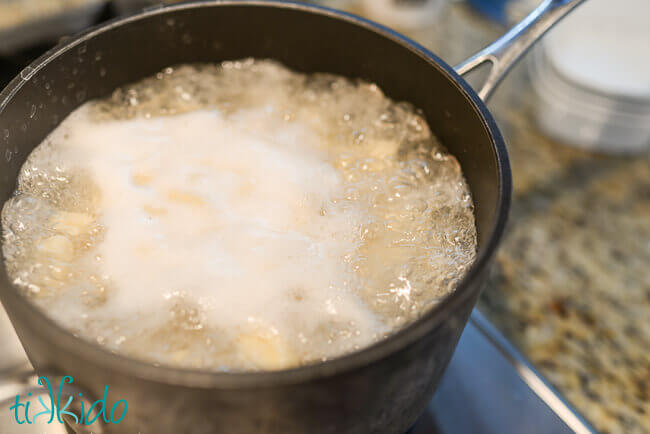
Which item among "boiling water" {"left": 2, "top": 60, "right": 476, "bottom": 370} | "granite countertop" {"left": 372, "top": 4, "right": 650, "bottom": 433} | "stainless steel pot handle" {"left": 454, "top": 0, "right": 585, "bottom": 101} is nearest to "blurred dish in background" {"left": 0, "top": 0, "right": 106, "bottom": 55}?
"boiling water" {"left": 2, "top": 60, "right": 476, "bottom": 370}

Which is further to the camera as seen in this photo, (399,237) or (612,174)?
(612,174)

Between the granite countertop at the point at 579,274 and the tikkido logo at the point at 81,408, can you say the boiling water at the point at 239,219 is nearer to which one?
the tikkido logo at the point at 81,408

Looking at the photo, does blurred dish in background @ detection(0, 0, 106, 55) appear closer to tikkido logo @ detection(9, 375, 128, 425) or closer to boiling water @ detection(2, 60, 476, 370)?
boiling water @ detection(2, 60, 476, 370)

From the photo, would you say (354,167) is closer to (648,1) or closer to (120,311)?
(120,311)

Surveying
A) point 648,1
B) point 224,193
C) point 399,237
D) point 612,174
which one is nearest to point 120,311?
point 224,193

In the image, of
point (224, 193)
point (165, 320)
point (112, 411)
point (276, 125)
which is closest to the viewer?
point (112, 411)

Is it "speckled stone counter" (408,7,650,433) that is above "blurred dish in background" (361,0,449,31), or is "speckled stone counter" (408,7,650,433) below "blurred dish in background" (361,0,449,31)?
below

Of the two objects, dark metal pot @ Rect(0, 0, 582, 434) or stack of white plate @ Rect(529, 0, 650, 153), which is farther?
stack of white plate @ Rect(529, 0, 650, 153)

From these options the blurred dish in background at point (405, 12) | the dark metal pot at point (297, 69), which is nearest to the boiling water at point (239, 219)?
the dark metal pot at point (297, 69)
